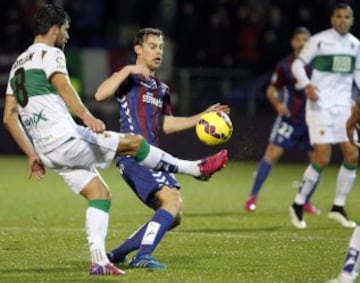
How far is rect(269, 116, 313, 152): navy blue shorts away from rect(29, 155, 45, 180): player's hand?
6.77 m

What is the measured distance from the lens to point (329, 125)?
41.1 feet

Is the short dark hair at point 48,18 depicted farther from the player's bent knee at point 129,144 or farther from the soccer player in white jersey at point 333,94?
the soccer player in white jersey at point 333,94

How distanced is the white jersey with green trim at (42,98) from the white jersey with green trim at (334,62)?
5.01 metres

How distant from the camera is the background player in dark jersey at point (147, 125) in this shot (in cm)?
870

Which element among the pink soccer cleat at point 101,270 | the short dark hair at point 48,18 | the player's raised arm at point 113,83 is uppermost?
the short dark hair at point 48,18

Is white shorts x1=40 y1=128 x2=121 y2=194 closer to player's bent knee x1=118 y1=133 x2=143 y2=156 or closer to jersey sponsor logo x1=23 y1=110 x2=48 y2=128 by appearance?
player's bent knee x1=118 y1=133 x2=143 y2=156

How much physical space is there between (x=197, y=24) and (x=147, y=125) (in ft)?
48.0

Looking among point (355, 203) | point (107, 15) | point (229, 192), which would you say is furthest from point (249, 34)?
point (355, 203)

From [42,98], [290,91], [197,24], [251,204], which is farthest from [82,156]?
[197,24]

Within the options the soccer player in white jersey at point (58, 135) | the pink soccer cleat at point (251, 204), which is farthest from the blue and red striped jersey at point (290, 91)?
the soccer player in white jersey at point (58, 135)

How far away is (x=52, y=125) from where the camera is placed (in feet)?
26.7

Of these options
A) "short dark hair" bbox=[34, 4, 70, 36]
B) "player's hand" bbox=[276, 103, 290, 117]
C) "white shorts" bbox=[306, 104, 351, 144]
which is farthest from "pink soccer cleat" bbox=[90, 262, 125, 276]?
"player's hand" bbox=[276, 103, 290, 117]

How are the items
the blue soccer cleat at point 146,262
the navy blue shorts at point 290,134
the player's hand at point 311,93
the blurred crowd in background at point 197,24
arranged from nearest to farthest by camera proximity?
the blue soccer cleat at point 146,262
the player's hand at point 311,93
the navy blue shorts at point 290,134
the blurred crowd in background at point 197,24

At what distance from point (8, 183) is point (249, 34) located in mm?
7542
